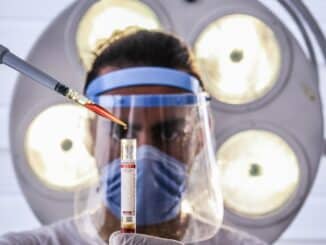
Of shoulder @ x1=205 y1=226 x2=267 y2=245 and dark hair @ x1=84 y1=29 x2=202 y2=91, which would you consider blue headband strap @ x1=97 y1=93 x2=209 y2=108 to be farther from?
shoulder @ x1=205 y1=226 x2=267 y2=245

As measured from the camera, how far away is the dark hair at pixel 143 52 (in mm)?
1507

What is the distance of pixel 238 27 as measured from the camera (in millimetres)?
1660

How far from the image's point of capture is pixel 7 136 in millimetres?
1633

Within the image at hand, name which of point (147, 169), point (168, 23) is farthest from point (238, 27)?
point (147, 169)

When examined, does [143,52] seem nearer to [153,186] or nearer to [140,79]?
[140,79]

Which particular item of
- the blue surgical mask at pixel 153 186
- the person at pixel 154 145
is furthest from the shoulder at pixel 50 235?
the blue surgical mask at pixel 153 186

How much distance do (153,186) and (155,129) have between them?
0.13 m

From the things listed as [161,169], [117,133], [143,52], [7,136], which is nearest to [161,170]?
[161,169]

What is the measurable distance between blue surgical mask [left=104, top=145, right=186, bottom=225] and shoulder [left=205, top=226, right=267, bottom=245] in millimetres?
194

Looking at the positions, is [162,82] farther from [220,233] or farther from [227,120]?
[220,233]

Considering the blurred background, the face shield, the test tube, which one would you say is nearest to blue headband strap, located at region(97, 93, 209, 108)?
the face shield

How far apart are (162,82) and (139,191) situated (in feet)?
0.82

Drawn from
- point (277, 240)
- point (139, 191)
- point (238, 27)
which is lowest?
point (277, 240)

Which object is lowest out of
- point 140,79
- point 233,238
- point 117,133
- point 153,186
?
point 233,238
